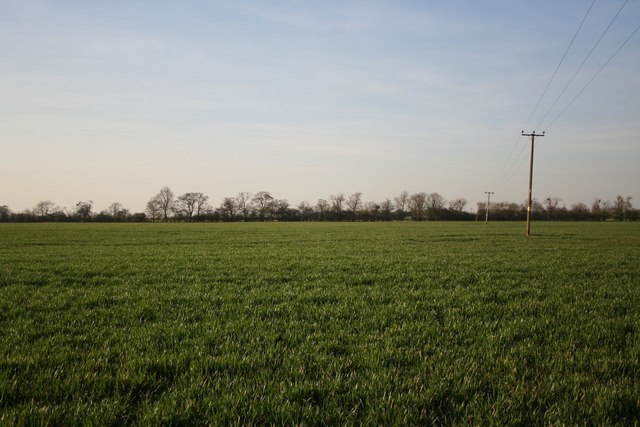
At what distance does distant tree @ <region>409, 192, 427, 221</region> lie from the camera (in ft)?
536

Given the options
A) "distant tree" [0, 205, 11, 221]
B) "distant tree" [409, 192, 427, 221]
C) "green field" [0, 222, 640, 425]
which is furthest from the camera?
"distant tree" [409, 192, 427, 221]

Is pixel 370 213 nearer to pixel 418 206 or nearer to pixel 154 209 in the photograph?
pixel 418 206

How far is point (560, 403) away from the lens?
408 centimetres

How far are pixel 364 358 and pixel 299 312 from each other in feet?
9.99

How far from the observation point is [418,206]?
173m

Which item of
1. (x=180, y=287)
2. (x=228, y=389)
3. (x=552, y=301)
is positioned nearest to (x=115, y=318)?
(x=180, y=287)

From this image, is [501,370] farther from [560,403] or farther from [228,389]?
[228,389]

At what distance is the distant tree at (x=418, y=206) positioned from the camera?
16338 cm

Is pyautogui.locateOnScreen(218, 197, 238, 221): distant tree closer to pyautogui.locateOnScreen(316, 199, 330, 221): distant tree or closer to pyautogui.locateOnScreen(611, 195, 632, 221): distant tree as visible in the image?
pyautogui.locateOnScreen(316, 199, 330, 221): distant tree

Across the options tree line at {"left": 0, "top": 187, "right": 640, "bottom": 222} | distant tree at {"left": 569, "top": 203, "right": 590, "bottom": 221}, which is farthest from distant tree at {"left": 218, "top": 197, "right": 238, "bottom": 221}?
distant tree at {"left": 569, "top": 203, "right": 590, "bottom": 221}

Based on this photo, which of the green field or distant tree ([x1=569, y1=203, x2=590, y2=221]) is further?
distant tree ([x1=569, y1=203, x2=590, y2=221])

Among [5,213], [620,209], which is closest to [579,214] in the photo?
[620,209]

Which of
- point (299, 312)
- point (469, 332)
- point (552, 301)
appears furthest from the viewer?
point (552, 301)

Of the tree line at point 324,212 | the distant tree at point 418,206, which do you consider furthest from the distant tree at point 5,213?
the distant tree at point 418,206
